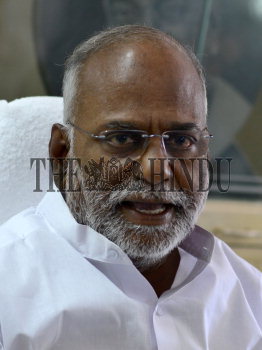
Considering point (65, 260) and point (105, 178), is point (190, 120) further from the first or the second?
point (65, 260)

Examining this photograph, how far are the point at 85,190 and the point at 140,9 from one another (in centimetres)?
138

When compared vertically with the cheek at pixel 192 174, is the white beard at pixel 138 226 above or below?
below

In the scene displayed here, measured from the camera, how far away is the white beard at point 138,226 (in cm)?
90

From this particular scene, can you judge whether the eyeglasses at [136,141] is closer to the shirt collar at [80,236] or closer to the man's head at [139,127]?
the man's head at [139,127]

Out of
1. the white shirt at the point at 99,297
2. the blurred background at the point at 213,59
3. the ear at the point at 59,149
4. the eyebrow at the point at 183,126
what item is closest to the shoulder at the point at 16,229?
the white shirt at the point at 99,297

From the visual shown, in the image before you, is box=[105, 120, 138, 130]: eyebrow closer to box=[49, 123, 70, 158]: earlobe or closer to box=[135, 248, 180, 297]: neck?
box=[49, 123, 70, 158]: earlobe

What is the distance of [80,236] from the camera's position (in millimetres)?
960

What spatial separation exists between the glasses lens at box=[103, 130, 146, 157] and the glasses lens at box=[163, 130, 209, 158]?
48mm

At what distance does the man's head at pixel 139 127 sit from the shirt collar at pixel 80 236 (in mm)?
15

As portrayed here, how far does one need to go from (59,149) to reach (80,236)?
0.62 feet

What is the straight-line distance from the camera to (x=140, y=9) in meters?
2.15

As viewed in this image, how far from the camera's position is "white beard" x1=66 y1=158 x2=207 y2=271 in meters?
0.90

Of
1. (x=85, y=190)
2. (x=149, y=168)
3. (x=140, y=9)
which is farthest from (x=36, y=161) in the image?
(x=140, y=9)

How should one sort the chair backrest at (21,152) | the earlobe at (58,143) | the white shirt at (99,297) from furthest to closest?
1. the chair backrest at (21,152)
2. the earlobe at (58,143)
3. the white shirt at (99,297)
